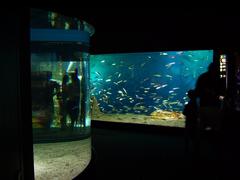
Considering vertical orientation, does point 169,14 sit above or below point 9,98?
above

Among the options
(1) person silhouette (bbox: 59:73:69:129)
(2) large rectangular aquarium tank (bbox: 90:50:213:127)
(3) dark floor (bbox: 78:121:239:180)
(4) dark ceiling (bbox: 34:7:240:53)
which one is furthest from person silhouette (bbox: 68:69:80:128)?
(2) large rectangular aquarium tank (bbox: 90:50:213:127)

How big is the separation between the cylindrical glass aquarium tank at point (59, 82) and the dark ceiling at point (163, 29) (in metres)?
1.07

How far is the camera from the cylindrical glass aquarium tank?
332 inches

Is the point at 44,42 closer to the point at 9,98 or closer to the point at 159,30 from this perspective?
the point at 159,30

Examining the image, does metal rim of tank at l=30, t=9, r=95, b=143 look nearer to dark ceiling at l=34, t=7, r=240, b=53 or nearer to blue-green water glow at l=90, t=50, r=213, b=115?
dark ceiling at l=34, t=7, r=240, b=53

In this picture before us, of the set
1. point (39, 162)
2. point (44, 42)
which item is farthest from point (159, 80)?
point (39, 162)

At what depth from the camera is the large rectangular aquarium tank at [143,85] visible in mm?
9805

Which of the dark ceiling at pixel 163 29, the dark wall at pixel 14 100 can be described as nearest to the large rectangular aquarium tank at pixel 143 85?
the dark ceiling at pixel 163 29

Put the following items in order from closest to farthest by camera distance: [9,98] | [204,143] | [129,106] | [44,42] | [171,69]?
[9,98] < [204,143] < [44,42] < [171,69] < [129,106]

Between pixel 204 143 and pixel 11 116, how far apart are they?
19.1 ft

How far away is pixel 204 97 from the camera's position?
19.9 ft

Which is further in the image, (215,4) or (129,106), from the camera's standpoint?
(129,106)

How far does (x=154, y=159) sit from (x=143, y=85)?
492cm

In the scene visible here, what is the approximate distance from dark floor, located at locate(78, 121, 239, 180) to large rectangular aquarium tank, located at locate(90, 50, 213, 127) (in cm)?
152
